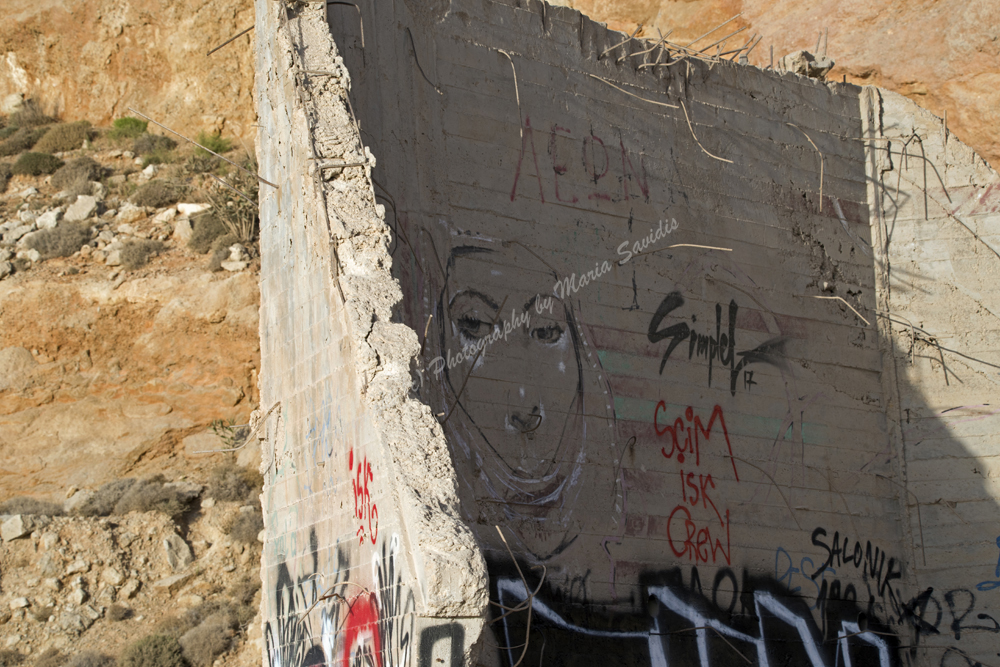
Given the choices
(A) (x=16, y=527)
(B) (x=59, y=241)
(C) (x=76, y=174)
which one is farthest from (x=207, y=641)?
(C) (x=76, y=174)

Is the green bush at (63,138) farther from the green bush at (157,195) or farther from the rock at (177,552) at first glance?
the rock at (177,552)

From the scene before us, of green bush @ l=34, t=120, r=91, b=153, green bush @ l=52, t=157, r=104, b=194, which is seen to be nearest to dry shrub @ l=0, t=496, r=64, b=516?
green bush @ l=52, t=157, r=104, b=194

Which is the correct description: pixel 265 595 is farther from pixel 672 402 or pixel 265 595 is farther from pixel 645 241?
pixel 645 241

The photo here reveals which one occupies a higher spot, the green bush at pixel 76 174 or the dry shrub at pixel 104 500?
the green bush at pixel 76 174

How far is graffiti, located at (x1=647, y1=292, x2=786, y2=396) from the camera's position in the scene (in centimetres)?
699

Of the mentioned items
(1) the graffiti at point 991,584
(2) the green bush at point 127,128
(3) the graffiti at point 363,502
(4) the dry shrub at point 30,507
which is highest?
(2) the green bush at point 127,128

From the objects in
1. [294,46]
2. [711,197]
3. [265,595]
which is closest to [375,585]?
[265,595]

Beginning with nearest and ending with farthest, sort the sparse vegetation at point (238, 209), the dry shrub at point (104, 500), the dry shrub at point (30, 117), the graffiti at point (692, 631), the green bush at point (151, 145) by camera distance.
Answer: the graffiti at point (692, 631), the dry shrub at point (104, 500), the sparse vegetation at point (238, 209), the green bush at point (151, 145), the dry shrub at point (30, 117)

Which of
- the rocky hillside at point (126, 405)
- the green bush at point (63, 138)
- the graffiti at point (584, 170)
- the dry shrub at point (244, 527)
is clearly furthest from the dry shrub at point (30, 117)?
the graffiti at point (584, 170)

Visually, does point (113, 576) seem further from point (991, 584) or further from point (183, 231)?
point (991, 584)

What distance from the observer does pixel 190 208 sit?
16.2 meters

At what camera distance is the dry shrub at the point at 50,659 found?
9.92 meters

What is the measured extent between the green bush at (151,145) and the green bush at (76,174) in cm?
87

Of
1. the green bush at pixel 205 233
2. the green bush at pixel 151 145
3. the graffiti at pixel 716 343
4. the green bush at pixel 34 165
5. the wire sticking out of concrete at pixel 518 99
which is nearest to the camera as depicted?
the wire sticking out of concrete at pixel 518 99
